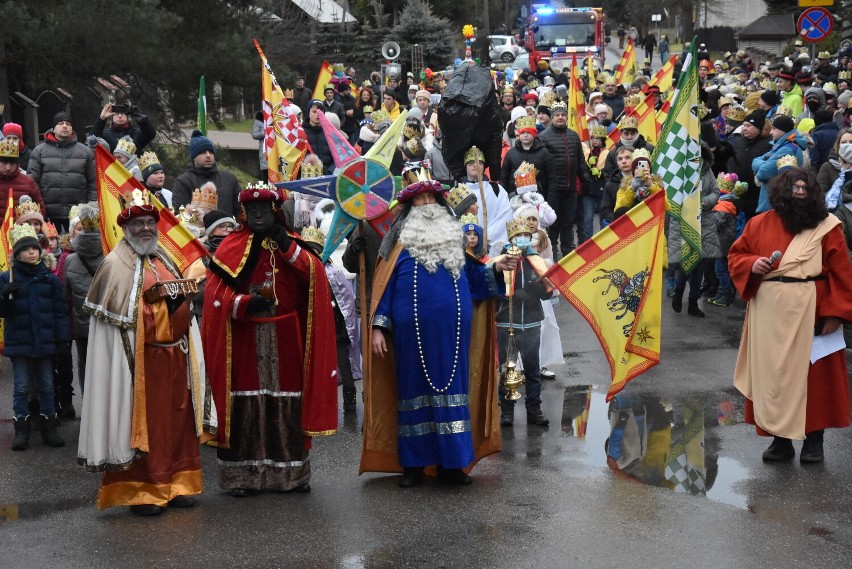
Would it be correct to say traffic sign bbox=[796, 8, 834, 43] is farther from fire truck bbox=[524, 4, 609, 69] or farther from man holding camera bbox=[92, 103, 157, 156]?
fire truck bbox=[524, 4, 609, 69]

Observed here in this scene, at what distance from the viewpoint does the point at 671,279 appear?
15039 mm

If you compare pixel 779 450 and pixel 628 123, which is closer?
pixel 779 450

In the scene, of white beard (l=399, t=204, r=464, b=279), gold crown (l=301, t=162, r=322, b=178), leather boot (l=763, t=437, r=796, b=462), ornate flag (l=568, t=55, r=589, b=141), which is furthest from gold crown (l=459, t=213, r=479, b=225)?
ornate flag (l=568, t=55, r=589, b=141)

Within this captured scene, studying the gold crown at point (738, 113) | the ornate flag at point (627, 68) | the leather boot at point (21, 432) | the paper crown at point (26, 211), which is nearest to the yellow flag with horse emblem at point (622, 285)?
the leather boot at point (21, 432)

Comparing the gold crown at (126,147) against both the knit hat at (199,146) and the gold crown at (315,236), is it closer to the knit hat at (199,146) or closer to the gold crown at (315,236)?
the knit hat at (199,146)

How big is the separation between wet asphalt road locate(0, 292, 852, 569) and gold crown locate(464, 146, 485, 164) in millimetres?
2726

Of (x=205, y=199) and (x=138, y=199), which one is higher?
(x=138, y=199)

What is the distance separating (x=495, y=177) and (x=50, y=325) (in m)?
4.62

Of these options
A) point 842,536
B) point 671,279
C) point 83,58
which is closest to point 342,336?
point 842,536

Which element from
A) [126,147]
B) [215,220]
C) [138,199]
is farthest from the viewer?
[126,147]

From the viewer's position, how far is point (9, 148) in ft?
45.6

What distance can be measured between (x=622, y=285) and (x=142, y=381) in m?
3.81

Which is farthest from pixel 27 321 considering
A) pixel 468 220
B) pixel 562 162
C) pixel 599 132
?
pixel 599 132

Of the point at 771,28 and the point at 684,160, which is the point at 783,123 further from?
the point at 771,28
